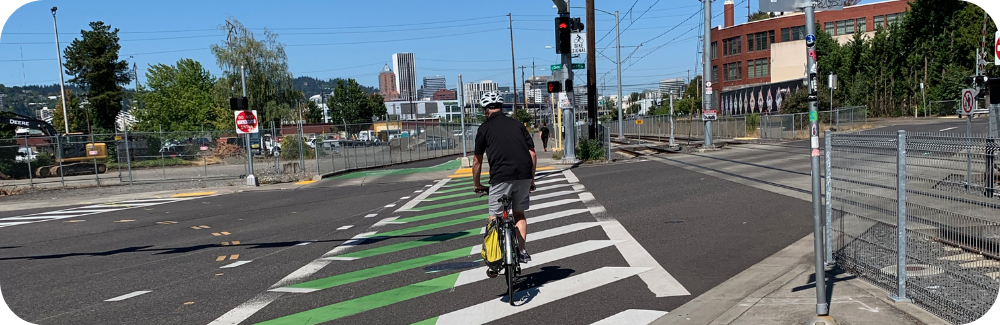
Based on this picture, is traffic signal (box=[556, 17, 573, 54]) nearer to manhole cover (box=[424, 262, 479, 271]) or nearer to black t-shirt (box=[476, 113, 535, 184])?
manhole cover (box=[424, 262, 479, 271])

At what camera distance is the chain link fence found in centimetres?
2467

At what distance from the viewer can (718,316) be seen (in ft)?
17.7

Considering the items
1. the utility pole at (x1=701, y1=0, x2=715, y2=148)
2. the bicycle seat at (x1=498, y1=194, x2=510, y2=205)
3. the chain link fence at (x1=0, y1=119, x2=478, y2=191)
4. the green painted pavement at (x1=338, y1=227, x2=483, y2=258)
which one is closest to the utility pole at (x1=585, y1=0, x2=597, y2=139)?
the utility pole at (x1=701, y1=0, x2=715, y2=148)

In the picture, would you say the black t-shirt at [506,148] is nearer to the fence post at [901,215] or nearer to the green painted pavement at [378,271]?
the green painted pavement at [378,271]

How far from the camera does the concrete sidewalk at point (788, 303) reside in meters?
5.08

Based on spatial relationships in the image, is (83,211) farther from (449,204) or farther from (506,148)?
(506,148)

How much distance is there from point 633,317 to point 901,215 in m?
2.24

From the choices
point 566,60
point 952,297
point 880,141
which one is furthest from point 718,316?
point 566,60

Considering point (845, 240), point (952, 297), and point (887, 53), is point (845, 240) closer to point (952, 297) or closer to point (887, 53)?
point (952, 297)

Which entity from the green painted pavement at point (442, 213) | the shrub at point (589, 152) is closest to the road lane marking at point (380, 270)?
the green painted pavement at point (442, 213)

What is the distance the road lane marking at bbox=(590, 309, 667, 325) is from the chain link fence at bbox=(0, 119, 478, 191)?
18.9 meters

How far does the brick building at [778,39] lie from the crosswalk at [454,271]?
194ft

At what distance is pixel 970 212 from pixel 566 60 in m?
17.0

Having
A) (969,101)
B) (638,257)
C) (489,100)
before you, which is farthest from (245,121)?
(969,101)
